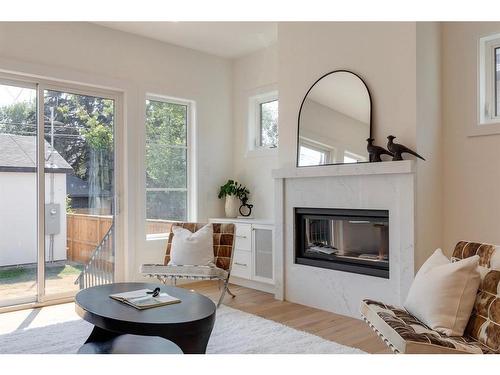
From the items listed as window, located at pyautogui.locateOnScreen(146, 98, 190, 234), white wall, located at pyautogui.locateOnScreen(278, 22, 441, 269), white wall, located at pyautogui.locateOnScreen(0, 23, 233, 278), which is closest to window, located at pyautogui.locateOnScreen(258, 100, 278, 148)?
white wall, located at pyautogui.locateOnScreen(0, 23, 233, 278)

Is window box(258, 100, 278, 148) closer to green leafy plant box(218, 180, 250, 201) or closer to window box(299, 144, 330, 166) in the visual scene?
green leafy plant box(218, 180, 250, 201)

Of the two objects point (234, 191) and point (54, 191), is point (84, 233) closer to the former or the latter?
point (54, 191)

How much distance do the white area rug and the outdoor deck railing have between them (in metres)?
0.88

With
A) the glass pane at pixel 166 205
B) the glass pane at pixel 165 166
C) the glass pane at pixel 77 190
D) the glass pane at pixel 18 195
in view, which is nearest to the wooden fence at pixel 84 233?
the glass pane at pixel 77 190

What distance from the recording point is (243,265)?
458cm

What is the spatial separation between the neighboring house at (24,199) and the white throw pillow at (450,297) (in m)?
3.23

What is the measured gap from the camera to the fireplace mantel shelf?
3152 mm

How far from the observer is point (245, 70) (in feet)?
17.0

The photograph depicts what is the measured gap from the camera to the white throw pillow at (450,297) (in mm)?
2031

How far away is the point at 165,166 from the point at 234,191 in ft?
2.74

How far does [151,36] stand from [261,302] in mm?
2955

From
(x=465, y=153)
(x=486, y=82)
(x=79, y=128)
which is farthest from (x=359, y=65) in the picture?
(x=79, y=128)
